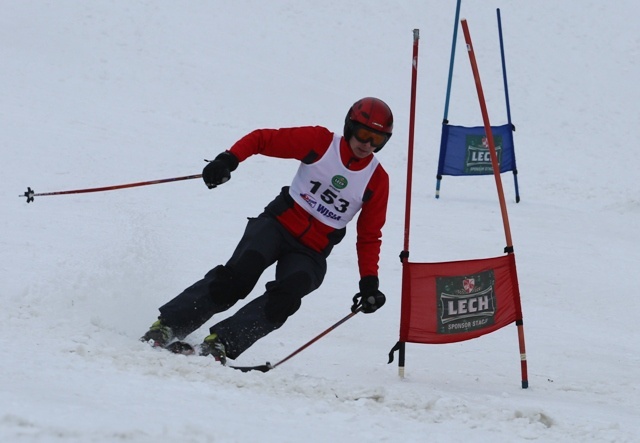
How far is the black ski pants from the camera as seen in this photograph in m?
4.64

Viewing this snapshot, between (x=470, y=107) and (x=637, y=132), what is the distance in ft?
10.4

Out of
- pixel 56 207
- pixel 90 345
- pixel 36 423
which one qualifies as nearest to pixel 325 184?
pixel 90 345

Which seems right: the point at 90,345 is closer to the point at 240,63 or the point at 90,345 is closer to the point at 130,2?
the point at 240,63

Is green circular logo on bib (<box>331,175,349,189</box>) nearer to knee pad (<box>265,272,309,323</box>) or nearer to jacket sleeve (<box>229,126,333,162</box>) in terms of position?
jacket sleeve (<box>229,126,333,162</box>)

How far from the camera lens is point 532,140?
15984 mm

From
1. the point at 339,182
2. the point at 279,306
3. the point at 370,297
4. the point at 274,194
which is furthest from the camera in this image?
the point at 274,194

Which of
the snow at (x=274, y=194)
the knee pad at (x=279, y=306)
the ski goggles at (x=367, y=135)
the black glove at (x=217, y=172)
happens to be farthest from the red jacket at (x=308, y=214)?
the snow at (x=274, y=194)

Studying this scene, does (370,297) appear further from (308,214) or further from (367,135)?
(367,135)

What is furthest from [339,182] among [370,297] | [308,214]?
[370,297]

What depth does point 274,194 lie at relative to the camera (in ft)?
33.9

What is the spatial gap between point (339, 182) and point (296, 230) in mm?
363

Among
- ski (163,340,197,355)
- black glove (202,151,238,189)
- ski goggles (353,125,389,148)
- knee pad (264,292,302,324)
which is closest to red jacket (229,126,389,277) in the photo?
ski goggles (353,125,389,148)

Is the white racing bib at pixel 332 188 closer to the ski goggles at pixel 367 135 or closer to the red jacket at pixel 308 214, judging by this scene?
the red jacket at pixel 308 214

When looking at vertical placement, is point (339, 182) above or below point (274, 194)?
below
